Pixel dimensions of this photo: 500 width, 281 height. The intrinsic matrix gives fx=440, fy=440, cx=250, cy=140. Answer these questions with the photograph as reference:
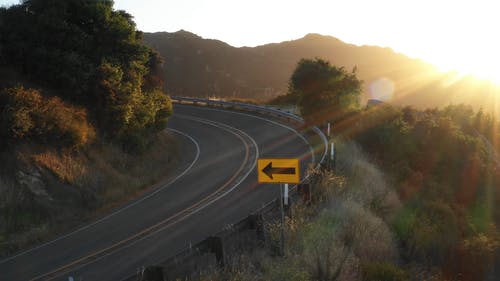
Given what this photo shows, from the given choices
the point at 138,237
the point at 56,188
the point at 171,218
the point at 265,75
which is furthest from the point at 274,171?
the point at 265,75

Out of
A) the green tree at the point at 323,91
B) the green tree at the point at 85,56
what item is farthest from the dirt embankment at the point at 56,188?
the green tree at the point at 323,91

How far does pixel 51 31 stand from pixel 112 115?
14.6 ft

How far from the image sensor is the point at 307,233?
Answer: 1019 centimetres

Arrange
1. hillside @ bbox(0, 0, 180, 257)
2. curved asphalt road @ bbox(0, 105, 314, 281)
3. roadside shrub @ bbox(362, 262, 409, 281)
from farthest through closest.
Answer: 1. hillside @ bbox(0, 0, 180, 257)
2. curved asphalt road @ bbox(0, 105, 314, 281)
3. roadside shrub @ bbox(362, 262, 409, 281)

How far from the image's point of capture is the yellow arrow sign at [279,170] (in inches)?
335

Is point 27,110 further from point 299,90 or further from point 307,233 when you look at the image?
point 299,90

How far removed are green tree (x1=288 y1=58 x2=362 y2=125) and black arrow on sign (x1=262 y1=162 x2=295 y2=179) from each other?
19.9m

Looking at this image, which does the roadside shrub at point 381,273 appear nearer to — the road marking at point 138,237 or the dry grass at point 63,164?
the road marking at point 138,237

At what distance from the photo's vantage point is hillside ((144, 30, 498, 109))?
85.1 meters

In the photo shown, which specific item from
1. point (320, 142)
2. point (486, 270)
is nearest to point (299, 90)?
point (320, 142)

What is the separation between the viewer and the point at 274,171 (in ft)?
28.3

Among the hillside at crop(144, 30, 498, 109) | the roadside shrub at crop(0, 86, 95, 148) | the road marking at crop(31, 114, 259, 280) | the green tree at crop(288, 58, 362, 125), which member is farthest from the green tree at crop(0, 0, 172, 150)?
the hillside at crop(144, 30, 498, 109)

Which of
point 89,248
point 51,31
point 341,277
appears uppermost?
point 51,31

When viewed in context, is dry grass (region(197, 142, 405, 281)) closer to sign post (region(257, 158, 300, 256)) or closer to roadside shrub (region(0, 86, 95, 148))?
sign post (region(257, 158, 300, 256))
